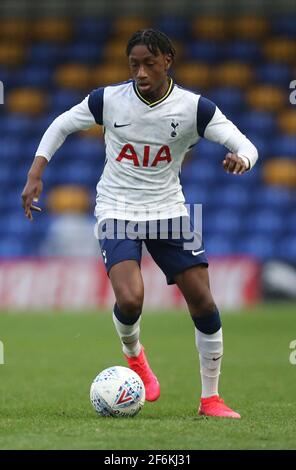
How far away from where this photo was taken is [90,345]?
469 inches

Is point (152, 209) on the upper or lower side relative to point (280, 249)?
upper

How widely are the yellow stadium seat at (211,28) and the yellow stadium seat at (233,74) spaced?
28.4 inches

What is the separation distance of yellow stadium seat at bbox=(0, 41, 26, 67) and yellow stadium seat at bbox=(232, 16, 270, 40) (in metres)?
4.52

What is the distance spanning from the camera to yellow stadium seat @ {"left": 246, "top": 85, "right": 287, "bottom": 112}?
2167 centimetres

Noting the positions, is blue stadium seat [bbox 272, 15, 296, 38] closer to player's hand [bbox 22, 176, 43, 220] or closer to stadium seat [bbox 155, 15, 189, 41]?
stadium seat [bbox 155, 15, 189, 41]

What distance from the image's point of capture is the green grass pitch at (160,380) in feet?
17.4

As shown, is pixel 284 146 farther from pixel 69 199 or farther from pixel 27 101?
pixel 27 101

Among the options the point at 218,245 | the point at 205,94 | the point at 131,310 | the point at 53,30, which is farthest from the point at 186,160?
the point at 131,310

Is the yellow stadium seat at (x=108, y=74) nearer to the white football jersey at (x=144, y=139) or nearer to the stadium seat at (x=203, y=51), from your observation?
the stadium seat at (x=203, y=51)

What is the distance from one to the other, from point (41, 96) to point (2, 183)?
8.84ft

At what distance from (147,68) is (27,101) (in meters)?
16.3

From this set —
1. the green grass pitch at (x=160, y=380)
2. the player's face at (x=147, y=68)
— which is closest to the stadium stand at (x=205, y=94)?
the green grass pitch at (x=160, y=380)

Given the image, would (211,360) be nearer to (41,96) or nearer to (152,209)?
(152,209)

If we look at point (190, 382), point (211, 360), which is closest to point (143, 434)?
point (211, 360)
